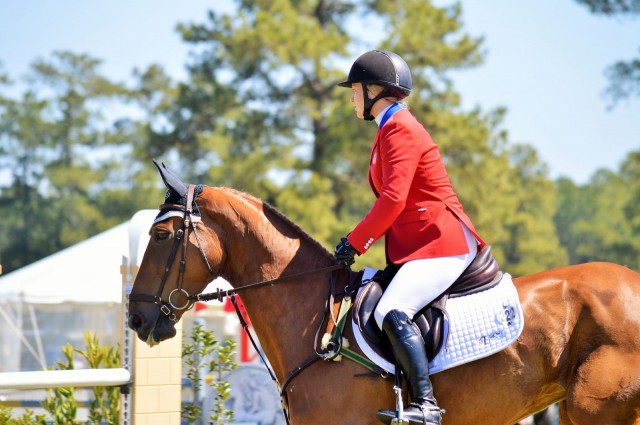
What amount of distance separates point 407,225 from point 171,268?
4.31ft

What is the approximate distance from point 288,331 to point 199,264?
0.62 metres

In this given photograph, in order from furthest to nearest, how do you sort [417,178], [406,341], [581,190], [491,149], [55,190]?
[581,190], [55,190], [491,149], [417,178], [406,341]

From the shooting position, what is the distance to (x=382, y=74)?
439cm

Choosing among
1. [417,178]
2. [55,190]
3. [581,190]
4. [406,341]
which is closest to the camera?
[406,341]

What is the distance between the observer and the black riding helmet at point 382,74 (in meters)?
4.39

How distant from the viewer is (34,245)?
43.3m

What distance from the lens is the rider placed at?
13.2 feet

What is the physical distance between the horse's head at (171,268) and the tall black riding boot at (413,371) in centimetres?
112

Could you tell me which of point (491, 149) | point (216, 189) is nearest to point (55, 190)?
point (491, 149)

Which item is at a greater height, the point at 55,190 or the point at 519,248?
the point at 55,190

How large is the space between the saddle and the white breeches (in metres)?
0.07

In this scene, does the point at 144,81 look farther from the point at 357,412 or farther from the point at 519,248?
the point at 357,412

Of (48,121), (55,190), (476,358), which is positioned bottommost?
(476,358)

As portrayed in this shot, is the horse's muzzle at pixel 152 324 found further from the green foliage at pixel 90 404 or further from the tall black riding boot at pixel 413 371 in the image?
the green foliage at pixel 90 404
